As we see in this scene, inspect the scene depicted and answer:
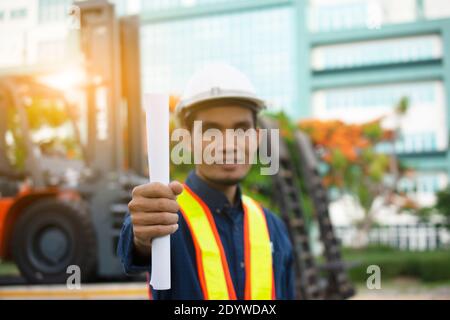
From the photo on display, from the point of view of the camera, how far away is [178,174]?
14312 millimetres

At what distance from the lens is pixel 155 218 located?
972mm

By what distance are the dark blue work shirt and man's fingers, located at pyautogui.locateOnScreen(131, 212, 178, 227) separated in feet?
0.90

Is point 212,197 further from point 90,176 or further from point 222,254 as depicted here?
point 90,176

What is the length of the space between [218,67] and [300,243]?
15.7 feet

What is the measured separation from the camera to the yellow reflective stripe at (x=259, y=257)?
1627 mm

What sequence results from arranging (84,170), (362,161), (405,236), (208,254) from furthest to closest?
(405,236) < (362,161) < (84,170) < (208,254)

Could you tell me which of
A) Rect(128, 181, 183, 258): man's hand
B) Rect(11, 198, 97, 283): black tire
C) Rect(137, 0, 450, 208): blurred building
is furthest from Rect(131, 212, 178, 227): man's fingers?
Rect(137, 0, 450, 208): blurred building

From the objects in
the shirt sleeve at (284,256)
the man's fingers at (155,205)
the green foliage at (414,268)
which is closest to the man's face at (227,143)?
the shirt sleeve at (284,256)

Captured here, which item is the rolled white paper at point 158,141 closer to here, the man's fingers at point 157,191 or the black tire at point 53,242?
the man's fingers at point 157,191

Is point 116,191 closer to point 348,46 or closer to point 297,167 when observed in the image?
point 297,167

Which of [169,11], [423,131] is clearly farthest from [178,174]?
[423,131]

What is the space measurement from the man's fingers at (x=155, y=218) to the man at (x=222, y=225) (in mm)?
364

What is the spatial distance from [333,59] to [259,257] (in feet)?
107

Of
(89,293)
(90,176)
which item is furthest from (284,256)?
(90,176)
